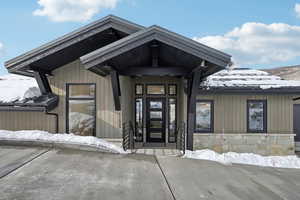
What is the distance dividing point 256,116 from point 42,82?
7.58m

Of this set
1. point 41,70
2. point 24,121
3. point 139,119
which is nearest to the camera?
point 41,70

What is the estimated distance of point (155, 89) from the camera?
10.0 metres

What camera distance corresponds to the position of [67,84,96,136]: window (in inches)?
316

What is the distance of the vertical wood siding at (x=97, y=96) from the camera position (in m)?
7.90

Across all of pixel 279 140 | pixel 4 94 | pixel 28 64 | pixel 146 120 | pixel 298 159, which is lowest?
pixel 298 159

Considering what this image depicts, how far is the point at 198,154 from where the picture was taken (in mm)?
7270

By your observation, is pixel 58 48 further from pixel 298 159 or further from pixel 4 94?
pixel 298 159

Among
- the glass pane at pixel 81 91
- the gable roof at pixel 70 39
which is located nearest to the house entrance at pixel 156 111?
the glass pane at pixel 81 91

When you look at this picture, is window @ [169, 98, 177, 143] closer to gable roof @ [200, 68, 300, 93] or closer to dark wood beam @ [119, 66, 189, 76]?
gable roof @ [200, 68, 300, 93]

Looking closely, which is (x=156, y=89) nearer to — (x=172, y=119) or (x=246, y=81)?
(x=172, y=119)

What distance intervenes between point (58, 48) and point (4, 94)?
9.44 ft

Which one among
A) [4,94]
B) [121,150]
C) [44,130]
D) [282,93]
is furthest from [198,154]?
[4,94]

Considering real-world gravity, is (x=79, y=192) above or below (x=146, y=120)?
below

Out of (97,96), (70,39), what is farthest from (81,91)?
(70,39)
